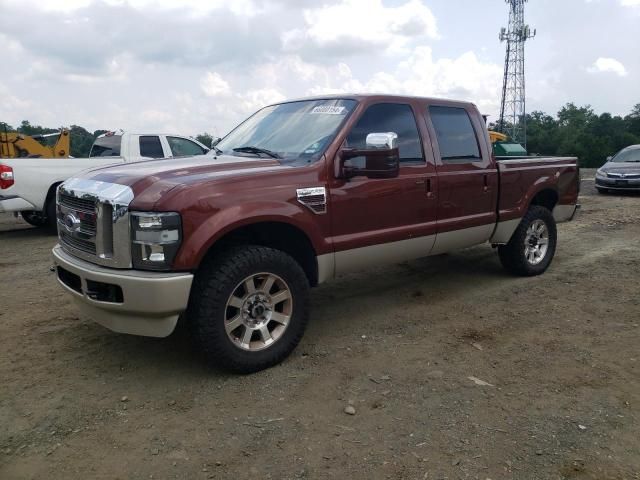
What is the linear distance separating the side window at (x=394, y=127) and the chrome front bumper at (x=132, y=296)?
184 cm

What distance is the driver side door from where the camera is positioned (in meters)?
4.05

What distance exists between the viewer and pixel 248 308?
141 inches

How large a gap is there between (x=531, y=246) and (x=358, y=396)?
11.8 ft

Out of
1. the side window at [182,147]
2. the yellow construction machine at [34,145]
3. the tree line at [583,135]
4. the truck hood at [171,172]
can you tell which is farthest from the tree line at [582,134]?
the truck hood at [171,172]

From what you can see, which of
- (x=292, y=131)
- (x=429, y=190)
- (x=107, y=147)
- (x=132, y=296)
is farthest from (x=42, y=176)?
(x=429, y=190)

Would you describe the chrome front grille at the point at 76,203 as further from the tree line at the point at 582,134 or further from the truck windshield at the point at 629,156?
the tree line at the point at 582,134

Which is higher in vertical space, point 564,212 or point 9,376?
point 564,212

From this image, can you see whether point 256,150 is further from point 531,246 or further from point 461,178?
point 531,246

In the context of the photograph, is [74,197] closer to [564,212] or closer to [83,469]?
[83,469]

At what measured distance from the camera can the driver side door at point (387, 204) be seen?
13.3ft

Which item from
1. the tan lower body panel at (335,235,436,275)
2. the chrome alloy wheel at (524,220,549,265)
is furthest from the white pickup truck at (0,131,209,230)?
the chrome alloy wheel at (524,220,549,265)

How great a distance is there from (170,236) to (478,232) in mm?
3252

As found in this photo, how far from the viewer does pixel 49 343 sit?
413cm

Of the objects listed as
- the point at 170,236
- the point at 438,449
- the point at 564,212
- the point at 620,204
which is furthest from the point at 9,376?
the point at 620,204
